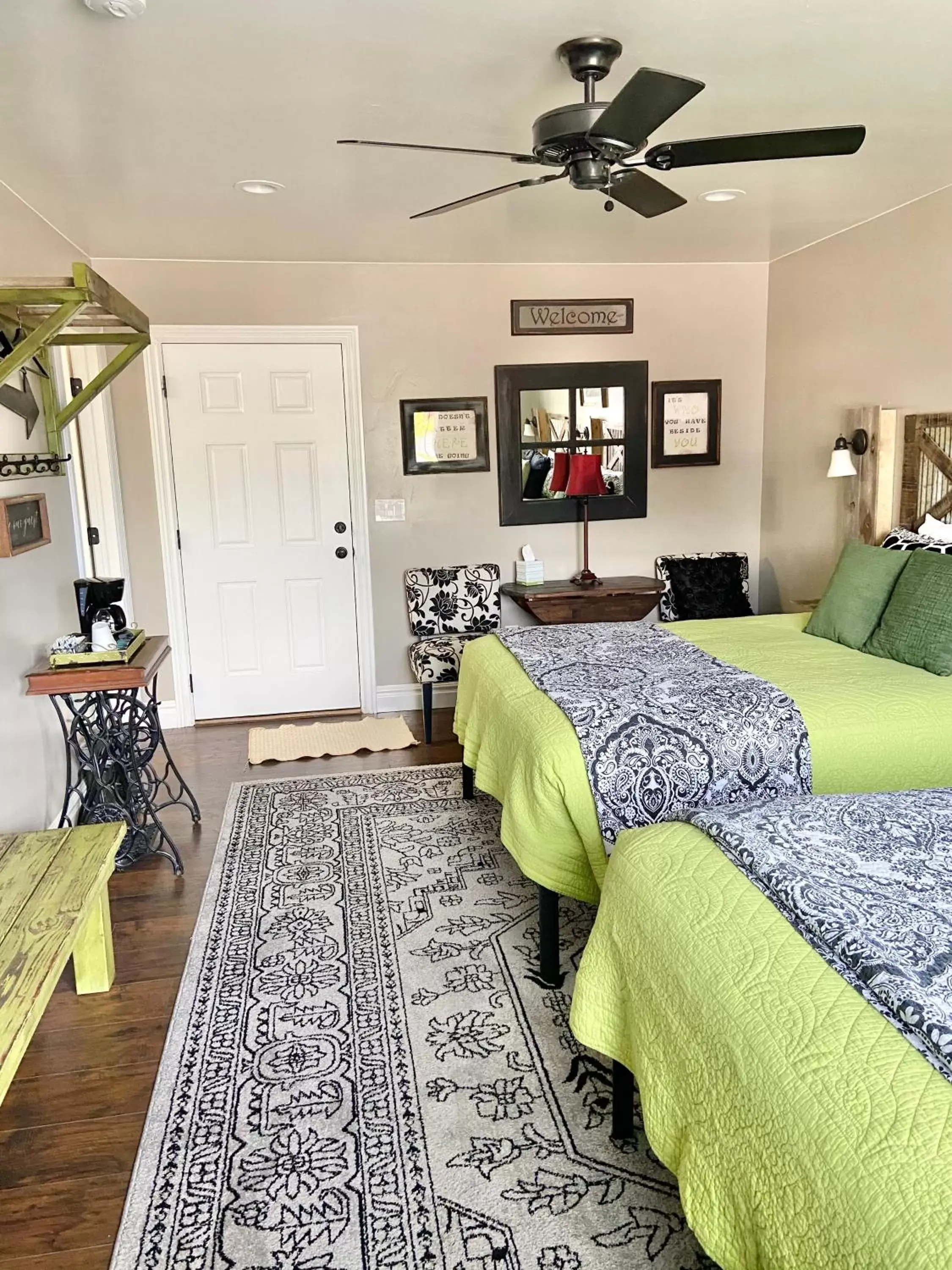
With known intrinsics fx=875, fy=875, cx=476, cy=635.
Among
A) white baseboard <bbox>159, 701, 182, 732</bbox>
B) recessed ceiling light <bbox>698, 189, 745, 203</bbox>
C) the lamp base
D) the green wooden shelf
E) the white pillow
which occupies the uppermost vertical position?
recessed ceiling light <bbox>698, 189, 745, 203</bbox>

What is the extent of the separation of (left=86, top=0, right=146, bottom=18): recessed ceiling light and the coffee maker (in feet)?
5.93

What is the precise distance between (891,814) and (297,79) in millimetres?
2384

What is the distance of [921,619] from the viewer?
9.95ft

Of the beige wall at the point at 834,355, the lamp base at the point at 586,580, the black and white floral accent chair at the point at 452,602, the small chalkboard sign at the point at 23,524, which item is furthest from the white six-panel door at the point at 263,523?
the beige wall at the point at 834,355

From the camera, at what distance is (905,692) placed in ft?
8.71

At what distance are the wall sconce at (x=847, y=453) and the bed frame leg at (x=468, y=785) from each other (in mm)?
2256

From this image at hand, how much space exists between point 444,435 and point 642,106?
9.60 feet

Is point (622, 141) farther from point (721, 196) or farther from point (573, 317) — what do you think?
point (573, 317)

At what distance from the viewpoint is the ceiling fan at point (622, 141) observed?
2.01 meters

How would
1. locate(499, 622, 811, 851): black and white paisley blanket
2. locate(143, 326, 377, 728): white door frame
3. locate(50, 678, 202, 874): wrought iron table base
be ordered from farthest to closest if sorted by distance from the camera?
locate(143, 326, 377, 728): white door frame → locate(50, 678, 202, 874): wrought iron table base → locate(499, 622, 811, 851): black and white paisley blanket

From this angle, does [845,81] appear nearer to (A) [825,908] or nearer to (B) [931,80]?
(B) [931,80]

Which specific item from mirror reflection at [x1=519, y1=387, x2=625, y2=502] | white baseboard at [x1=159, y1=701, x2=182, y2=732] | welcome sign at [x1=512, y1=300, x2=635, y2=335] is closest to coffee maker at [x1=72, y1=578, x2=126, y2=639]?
white baseboard at [x1=159, y1=701, x2=182, y2=732]

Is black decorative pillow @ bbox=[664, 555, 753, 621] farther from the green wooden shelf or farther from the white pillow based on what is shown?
the green wooden shelf

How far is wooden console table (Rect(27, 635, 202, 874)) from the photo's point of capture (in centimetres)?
297
